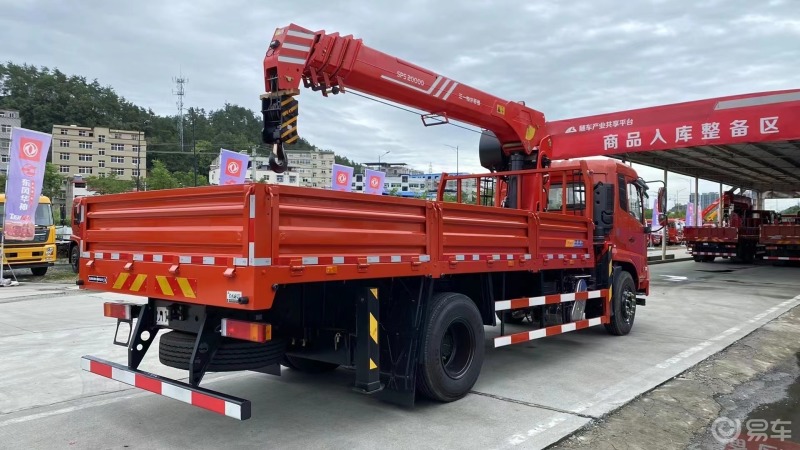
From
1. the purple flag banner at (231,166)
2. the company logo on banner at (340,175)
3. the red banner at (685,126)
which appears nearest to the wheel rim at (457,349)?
the red banner at (685,126)

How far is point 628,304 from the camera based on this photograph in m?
8.52

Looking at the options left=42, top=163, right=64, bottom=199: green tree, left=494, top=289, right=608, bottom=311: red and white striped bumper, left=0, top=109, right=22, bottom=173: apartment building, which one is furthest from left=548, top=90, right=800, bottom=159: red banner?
left=0, top=109, right=22, bottom=173: apartment building

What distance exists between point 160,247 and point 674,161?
22381mm

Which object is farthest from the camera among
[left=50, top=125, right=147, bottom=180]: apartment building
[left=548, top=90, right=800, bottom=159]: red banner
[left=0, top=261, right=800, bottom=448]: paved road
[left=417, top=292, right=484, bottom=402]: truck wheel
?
[left=50, top=125, right=147, bottom=180]: apartment building

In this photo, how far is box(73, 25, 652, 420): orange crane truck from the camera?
11.9 ft

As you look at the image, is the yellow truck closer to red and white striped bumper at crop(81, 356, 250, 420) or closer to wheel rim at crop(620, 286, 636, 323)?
red and white striped bumper at crop(81, 356, 250, 420)

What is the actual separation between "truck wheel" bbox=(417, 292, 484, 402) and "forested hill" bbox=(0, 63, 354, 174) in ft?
255

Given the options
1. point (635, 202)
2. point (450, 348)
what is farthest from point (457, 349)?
point (635, 202)

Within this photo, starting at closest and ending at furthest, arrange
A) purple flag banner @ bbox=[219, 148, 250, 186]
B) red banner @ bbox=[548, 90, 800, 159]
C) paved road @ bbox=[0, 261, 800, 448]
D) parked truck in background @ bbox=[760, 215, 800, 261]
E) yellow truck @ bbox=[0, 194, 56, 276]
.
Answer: paved road @ bbox=[0, 261, 800, 448] → red banner @ bbox=[548, 90, 800, 159] → yellow truck @ bbox=[0, 194, 56, 276] → purple flag banner @ bbox=[219, 148, 250, 186] → parked truck in background @ bbox=[760, 215, 800, 261]

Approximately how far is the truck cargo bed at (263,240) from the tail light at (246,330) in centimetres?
24

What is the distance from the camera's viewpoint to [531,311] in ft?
22.4

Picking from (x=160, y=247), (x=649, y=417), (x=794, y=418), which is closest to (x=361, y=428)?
(x=160, y=247)

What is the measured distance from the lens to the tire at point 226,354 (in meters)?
4.00

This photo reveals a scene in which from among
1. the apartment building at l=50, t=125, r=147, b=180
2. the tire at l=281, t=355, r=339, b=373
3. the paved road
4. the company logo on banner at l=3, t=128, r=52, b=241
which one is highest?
the apartment building at l=50, t=125, r=147, b=180
